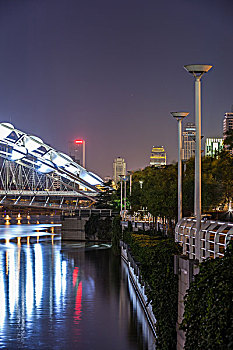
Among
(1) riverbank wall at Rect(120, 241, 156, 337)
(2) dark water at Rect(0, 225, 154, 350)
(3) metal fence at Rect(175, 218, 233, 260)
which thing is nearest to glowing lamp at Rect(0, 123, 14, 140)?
(2) dark water at Rect(0, 225, 154, 350)

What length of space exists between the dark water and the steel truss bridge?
63745 mm

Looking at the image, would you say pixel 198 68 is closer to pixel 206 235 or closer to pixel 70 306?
pixel 206 235

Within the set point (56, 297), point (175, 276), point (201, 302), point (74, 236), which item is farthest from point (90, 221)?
point (201, 302)

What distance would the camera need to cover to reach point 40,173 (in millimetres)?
131375

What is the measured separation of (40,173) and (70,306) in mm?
99649

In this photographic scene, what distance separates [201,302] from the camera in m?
8.77

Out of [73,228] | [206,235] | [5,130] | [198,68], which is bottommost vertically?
[73,228]

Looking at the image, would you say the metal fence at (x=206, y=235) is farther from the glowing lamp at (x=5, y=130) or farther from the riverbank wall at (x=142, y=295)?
the glowing lamp at (x=5, y=130)

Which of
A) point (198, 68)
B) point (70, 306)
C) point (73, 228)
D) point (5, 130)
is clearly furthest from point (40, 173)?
point (198, 68)

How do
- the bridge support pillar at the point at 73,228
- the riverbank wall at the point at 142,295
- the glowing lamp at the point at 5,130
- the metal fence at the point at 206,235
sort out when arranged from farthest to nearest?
the glowing lamp at the point at 5,130 → the bridge support pillar at the point at 73,228 → the riverbank wall at the point at 142,295 → the metal fence at the point at 206,235

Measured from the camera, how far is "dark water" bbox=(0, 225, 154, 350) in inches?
970

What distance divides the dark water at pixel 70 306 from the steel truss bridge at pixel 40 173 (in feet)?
209

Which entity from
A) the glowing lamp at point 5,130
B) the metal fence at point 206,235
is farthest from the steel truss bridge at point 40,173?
the metal fence at point 206,235

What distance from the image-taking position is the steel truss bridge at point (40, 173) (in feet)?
405
